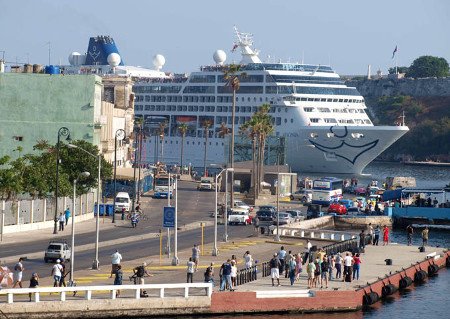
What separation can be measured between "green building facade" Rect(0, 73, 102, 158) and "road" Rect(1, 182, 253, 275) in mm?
9010

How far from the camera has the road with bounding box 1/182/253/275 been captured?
5825cm

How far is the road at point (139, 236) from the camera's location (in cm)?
5825

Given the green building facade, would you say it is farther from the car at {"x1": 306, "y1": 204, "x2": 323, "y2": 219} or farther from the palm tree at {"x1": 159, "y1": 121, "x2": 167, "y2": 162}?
the palm tree at {"x1": 159, "y1": 121, "x2": 167, "y2": 162}

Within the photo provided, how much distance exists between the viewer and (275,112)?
6752 inches

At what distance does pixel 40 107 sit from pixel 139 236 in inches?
1061

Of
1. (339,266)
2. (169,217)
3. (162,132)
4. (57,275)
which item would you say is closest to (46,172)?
(169,217)

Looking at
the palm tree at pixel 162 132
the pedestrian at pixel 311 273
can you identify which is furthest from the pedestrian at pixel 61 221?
the palm tree at pixel 162 132

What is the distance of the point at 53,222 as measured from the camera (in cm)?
7562

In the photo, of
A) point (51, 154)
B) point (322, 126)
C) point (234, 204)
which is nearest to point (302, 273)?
point (51, 154)

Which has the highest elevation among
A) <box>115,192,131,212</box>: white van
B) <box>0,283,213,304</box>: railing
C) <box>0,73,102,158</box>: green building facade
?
<box>0,73,102,158</box>: green building facade

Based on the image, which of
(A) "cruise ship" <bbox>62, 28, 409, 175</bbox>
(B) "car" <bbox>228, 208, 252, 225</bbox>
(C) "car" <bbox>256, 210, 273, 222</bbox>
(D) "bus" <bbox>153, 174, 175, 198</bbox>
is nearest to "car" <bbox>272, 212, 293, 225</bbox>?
(C) "car" <bbox>256, 210, 273, 222</bbox>

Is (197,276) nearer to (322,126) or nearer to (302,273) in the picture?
(302,273)

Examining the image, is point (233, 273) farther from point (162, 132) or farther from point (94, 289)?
point (162, 132)

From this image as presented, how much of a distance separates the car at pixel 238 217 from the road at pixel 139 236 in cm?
160
